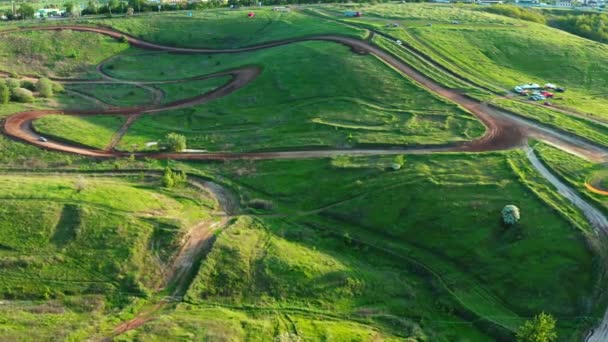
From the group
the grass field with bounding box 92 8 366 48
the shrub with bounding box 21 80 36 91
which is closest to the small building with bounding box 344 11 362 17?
the grass field with bounding box 92 8 366 48

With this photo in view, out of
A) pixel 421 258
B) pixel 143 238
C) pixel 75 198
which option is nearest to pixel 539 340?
pixel 421 258

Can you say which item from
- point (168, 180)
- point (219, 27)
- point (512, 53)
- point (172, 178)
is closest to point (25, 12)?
point (219, 27)

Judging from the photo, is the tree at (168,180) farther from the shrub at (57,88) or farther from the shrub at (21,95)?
the shrub at (57,88)

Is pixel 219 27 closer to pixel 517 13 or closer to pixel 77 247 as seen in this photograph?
pixel 517 13

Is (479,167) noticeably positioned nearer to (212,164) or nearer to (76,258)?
(212,164)

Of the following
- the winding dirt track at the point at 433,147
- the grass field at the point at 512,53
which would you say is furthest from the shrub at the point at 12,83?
the grass field at the point at 512,53

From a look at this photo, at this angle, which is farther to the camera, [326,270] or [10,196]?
[10,196]

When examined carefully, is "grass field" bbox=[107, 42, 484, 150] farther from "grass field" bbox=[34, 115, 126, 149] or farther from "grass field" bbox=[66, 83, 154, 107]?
"grass field" bbox=[66, 83, 154, 107]
